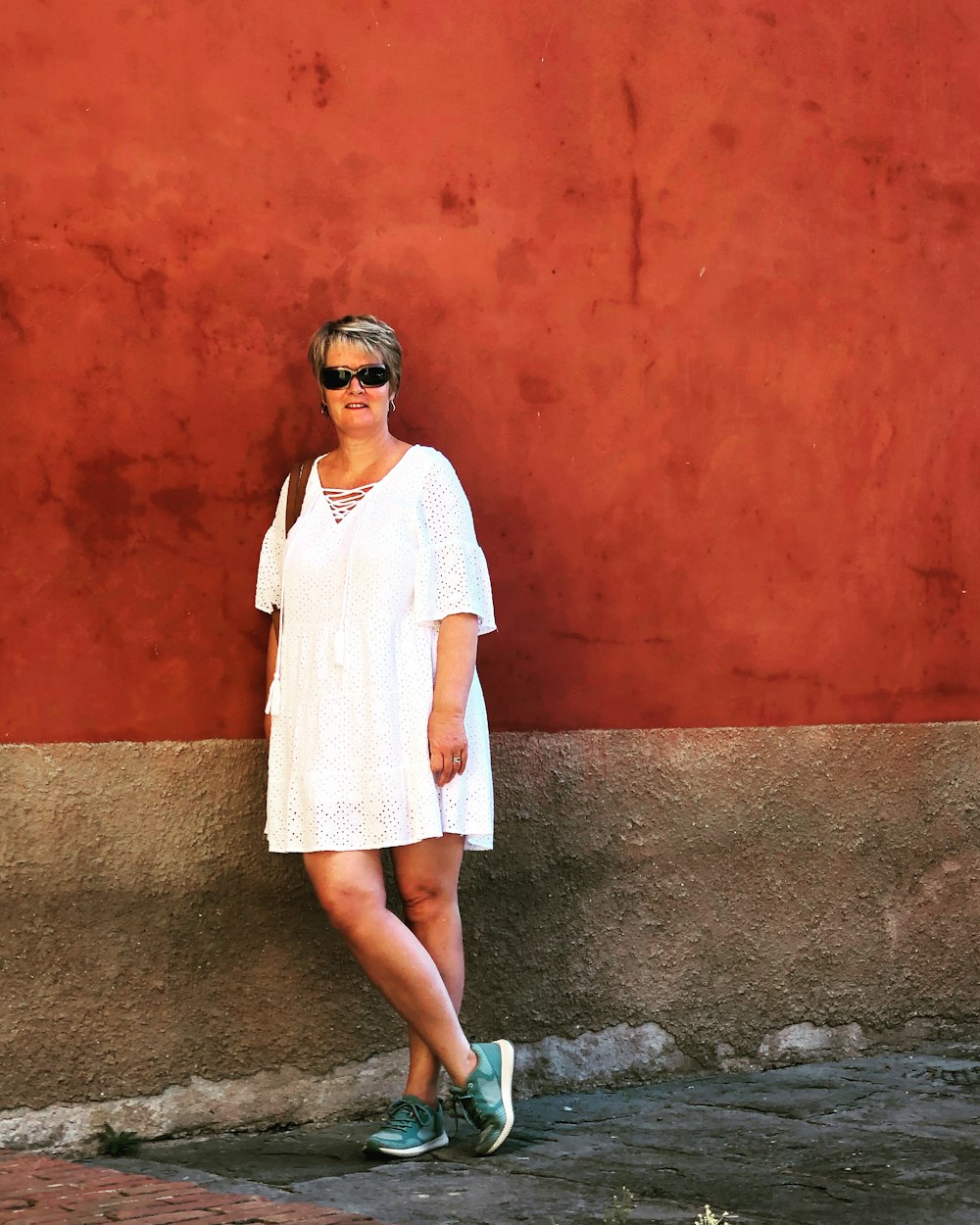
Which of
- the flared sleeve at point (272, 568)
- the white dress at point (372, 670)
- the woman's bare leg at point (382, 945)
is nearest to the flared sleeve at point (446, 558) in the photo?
the white dress at point (372, 670)

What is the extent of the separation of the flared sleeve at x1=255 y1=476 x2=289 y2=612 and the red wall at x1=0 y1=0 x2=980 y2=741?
0.11m

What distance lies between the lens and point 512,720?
16.8 ft

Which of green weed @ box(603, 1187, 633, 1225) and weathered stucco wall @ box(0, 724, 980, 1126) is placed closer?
green weed @ box(603, 1187, 633, 1225)

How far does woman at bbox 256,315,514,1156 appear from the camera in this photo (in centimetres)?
427

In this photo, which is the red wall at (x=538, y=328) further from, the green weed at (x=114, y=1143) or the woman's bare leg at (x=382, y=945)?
the green weed at (x=114, y=1143)

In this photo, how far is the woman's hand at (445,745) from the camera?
14.1 ft

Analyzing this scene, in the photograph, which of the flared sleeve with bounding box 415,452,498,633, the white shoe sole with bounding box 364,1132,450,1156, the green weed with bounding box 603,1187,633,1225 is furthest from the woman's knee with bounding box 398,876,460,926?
the green weed with bounding box 603,1187,633,1225

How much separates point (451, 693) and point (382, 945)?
63 cm

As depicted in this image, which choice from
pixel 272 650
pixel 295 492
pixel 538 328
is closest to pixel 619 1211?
pixel 272 650

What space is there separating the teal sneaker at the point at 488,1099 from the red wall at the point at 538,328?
1064mm

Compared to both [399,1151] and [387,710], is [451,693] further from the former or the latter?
[399,1151]

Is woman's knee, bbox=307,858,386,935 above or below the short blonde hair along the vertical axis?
below

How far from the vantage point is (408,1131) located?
434cm

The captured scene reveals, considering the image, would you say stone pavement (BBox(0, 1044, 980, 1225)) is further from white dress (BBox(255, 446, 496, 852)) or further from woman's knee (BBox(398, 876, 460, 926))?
white dress (BBox(255, 446, 496, 852))
